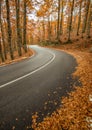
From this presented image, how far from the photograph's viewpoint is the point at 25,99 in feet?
15.5

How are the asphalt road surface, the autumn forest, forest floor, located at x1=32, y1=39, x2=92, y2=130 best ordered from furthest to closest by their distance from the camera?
the autumn forest
the asphalt road surface
forest floor, located at x1=32, y1=39, x2=92, y2=130

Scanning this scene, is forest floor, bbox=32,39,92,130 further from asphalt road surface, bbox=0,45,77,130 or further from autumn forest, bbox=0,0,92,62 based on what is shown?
autumn forest, bbox=0,0,92,62

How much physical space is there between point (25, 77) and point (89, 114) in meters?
4.44

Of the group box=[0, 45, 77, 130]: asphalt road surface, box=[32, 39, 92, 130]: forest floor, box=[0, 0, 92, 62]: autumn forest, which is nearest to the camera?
box=[32, 39, 92, 130]: forest floor

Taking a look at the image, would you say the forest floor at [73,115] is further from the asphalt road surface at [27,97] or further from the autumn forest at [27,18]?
the autumn forest at [27,18]

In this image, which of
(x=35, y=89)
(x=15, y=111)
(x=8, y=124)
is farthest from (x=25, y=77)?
(x=8, y=124)

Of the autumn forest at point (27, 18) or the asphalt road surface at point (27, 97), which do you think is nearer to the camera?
the asphalt road surface at point (27, 97)

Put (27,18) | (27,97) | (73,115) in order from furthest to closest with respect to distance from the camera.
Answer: (27,18) → (27,97) → (73,115)

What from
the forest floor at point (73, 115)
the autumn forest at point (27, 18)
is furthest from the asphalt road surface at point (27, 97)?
the autumn forest at point (27, 18)

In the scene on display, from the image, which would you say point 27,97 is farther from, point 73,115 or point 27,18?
point 27,18

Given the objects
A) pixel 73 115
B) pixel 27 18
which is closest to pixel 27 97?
pixel 73 115

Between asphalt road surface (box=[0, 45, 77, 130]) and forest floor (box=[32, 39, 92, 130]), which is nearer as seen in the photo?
forest floor (box=[32, 39, 92, 130])

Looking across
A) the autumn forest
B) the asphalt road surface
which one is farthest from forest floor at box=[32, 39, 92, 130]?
the autumn forest

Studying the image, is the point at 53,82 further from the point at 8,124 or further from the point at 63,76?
the point at 8,124
